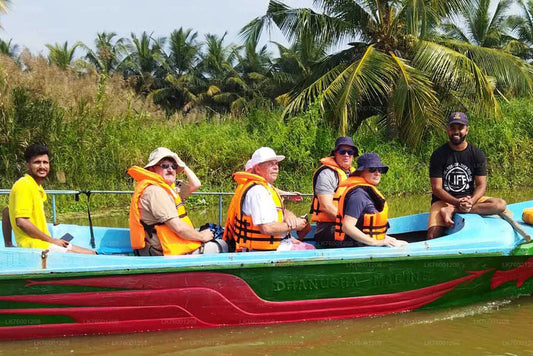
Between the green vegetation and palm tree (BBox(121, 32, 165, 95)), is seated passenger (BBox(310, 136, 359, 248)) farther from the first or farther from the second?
palm tree (BBox(121, 32, 165, 95))

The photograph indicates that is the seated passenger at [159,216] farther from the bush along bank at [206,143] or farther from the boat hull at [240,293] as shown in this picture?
the bush along bank at [206,143]

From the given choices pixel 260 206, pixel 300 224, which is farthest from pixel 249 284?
pixel 300 224

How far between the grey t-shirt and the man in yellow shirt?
6.62 feet

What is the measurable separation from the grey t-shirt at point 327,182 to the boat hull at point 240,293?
0.84m

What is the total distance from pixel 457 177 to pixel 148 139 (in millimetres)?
7506

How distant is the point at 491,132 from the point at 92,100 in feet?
29.8

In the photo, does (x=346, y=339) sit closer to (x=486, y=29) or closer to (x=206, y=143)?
(x=206, y=143)

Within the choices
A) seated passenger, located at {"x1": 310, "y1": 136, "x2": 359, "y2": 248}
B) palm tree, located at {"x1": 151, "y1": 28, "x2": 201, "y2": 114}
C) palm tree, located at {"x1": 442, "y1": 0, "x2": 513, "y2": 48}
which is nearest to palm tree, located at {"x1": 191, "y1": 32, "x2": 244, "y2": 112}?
palm tree, located at {"x1": 151, "y1": 28, "x2": 201, "y2": 114}

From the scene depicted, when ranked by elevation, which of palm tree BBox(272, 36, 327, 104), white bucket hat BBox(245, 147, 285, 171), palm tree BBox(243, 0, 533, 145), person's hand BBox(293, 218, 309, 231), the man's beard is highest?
palm tree BBox(272, 36, 327, 104)

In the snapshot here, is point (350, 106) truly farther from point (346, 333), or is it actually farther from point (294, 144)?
point (346, 333)

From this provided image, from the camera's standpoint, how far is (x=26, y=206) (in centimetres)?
396

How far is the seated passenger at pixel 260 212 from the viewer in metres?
3.89

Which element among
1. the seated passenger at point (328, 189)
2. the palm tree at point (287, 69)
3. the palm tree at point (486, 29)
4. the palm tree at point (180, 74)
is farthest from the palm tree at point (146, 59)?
the seated passenger at point (328, 189)

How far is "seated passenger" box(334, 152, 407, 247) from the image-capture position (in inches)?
155
